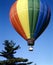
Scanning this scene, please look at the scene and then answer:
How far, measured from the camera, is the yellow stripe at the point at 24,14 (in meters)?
61.0

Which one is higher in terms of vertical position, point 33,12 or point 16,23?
point 33,12

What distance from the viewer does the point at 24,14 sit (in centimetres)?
6153

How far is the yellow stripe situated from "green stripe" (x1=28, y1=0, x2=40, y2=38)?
1.19ft

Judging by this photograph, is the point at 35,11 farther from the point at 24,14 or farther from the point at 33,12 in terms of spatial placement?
the point at 24,14

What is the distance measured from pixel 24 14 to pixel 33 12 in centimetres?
107

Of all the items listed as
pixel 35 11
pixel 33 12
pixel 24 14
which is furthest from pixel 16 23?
pixel 35 11

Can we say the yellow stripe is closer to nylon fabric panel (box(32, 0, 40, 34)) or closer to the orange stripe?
the orange stripe

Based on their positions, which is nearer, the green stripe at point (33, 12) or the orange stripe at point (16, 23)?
the green stripe at point (33, 12)

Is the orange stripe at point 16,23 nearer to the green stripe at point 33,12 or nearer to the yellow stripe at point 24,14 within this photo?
the yellow stripe at point 24,14

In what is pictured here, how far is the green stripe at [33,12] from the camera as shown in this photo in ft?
200

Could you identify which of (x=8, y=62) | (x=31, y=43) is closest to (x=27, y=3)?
(x=31, y=43)

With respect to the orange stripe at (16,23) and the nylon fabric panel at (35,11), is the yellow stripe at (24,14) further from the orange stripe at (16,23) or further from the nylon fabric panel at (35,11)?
the nylon fabric panel at (35,11)

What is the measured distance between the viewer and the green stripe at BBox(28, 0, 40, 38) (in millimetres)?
61031

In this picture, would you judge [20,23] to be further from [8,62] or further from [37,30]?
[8,62]
